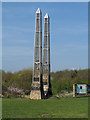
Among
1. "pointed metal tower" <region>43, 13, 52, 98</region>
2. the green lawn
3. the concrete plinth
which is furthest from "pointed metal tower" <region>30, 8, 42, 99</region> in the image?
the green lawn

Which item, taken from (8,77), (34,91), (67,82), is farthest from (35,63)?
(8,77)

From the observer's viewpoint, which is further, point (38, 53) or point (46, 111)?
point (38, 53)

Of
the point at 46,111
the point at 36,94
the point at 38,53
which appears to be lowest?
the point at 46,111

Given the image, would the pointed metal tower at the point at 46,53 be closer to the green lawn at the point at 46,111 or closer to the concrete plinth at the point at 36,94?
the concrete plinth at the point at 36,94

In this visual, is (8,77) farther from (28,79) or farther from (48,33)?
(48,33)

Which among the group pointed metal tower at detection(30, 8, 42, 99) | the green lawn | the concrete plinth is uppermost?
pointed metal tower at detection(30, 8, 42, 99)

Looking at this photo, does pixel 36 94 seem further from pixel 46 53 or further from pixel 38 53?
pixel 46 53

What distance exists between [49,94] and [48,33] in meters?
7.32

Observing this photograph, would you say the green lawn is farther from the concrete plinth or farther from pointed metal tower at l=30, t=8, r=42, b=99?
pointed metal tower at l=30, t=8, r=42, b=99

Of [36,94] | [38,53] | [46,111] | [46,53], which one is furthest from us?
[46,53]

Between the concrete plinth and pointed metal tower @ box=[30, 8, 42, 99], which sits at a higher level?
pointed metal tower @ box=[30, 8, 42, 99]

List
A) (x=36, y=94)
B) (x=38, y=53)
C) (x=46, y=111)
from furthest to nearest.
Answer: (x=38, y=53), (x=36, y=94), (x=46, y=111)

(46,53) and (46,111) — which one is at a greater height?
(46,53)

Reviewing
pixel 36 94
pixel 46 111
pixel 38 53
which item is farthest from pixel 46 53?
pixel 46 111
